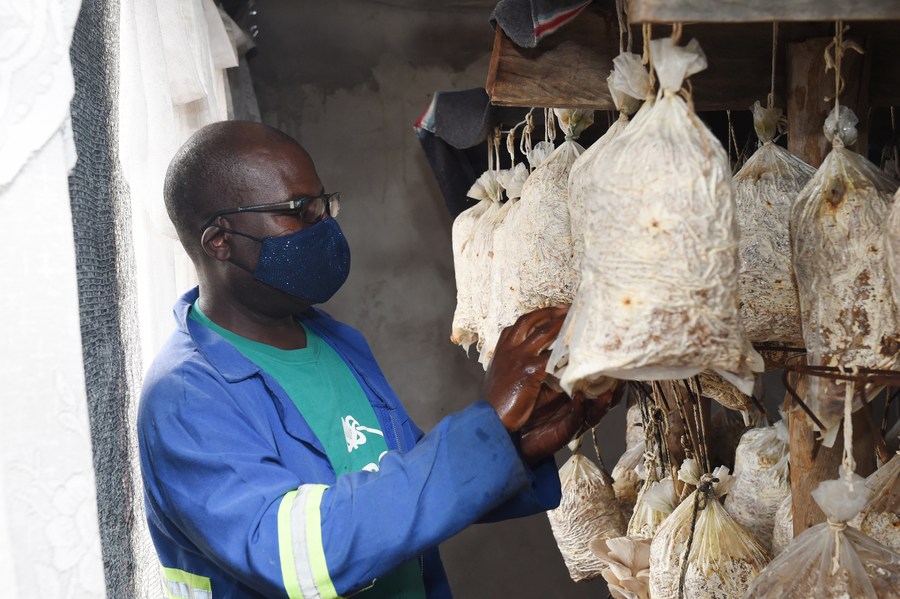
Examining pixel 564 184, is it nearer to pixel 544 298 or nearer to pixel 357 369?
pixel 544 298

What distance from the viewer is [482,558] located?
Answer: 143 inches

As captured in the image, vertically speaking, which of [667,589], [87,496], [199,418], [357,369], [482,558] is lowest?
[482,558]

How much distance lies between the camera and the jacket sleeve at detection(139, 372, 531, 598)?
1157 mm

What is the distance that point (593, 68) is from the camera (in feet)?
5.05

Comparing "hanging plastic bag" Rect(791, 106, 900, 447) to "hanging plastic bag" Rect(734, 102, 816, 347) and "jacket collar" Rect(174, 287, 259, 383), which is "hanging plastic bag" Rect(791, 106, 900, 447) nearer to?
"hanging plastic bag" Rect(734, 102, 816, 347)

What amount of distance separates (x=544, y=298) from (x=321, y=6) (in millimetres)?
2157

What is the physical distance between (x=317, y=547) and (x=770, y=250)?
2.74ft

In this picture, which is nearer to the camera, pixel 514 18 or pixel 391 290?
pixel 514 18

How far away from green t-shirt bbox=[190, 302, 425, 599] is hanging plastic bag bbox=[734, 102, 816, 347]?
68 centimetres

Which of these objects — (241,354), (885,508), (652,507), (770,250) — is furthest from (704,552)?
(241,354)

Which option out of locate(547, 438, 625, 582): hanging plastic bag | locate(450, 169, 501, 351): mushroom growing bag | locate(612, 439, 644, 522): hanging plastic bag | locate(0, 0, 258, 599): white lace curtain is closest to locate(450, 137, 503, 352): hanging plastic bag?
locate(450, 169, 501, 351): mushroom growing bag

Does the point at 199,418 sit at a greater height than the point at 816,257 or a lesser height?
lesser

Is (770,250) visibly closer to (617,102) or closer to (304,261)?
(617,102)

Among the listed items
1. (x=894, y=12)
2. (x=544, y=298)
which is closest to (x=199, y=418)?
(x=544, y=298)
